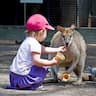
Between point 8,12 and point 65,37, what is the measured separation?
960cm

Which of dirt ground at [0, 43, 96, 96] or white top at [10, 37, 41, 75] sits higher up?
white top at [10, 37, 41, 75]

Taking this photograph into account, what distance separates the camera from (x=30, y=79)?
5160 millimetres

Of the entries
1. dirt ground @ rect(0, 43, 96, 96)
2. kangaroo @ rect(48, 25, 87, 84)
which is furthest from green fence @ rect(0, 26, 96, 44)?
kangaroo @ rect(48, 25, 87, 84)

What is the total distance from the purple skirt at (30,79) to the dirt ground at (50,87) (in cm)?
12

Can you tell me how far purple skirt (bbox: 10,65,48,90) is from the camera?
5116 mm

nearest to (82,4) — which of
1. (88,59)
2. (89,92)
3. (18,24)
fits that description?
(18,24)

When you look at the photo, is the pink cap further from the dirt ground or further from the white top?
the dirt ground

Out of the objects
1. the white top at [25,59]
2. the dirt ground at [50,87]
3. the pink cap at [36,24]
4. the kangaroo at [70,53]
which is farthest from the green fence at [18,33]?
the pink cap at [36,24]

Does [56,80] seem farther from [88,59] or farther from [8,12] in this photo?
[8,12]

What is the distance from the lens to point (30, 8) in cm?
1655

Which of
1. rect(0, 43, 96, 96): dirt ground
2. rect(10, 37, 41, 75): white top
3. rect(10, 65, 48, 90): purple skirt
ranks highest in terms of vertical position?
rect(10, 37, 41, 75): white top

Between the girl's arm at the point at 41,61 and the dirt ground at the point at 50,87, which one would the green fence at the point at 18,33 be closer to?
the dirt ground at the point at 50,87

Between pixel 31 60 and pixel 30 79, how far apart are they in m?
0.21

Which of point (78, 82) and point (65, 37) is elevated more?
point (65, 37)
